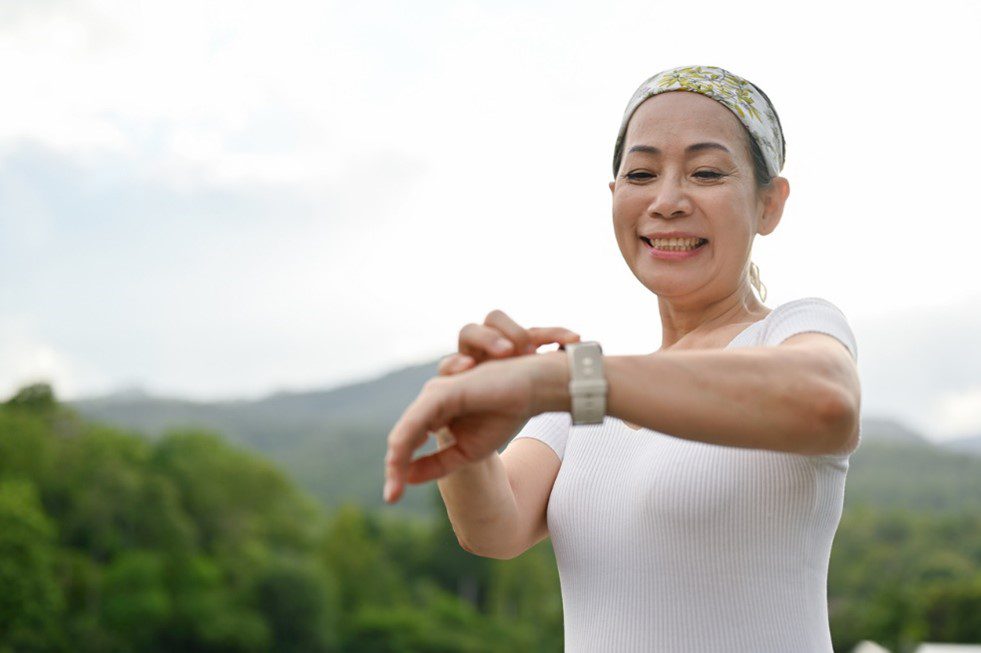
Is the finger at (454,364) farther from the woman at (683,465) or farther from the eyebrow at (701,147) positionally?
the eyebrow at (701,147)

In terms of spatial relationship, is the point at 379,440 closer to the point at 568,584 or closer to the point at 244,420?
the point at 244,420

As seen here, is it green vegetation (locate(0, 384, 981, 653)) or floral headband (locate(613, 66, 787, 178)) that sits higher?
floral headband (locate(613, 66, 787, 178))

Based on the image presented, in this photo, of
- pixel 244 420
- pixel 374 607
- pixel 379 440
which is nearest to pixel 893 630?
pixel 374 607

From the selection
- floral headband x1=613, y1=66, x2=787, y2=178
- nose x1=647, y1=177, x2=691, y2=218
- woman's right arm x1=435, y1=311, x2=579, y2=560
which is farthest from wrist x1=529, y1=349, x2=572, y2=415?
floral headband x1=613, y1=66, x2=787, y2=178

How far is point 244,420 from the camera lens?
17775 cm

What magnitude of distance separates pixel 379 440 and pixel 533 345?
466 feet

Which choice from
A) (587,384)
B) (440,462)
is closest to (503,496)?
(440,462)

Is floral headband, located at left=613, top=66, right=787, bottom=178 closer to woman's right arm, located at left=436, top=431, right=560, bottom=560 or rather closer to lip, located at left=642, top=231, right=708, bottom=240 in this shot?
lip, located at left=642, top=231, right=708, bottom=240

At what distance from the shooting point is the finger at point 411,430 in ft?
5.35

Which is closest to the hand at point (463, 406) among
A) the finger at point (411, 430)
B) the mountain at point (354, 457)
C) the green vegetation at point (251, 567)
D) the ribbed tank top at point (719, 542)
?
the finger at point (411, 430)

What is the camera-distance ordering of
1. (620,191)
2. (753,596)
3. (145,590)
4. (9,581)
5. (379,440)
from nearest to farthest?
(753,596)
(620,191)
(9,581)
(145,590)
(379,440)

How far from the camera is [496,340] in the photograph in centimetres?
179

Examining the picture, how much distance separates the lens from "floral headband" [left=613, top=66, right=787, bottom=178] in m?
2.41

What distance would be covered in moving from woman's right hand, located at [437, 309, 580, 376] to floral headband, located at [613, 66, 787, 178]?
2.79 feet
